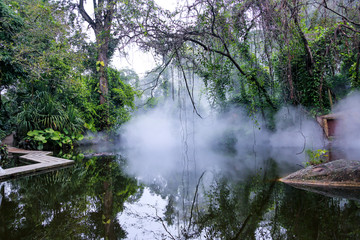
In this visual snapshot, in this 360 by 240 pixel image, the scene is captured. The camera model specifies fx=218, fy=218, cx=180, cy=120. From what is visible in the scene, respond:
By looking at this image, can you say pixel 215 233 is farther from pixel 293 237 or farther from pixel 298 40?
pixel 298 40

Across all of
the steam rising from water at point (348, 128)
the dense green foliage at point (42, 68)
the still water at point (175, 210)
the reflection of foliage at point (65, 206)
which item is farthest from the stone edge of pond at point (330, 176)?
the dense green foliage at point (42, 68)

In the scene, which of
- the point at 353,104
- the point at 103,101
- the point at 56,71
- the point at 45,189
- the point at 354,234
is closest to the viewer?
the point at 354,234

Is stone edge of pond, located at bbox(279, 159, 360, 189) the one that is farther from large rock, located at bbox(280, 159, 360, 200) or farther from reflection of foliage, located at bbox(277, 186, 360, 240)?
reflection of foliage, located at bbox(277, 186, 360, 240)

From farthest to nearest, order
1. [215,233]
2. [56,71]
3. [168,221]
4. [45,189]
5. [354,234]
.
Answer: [56,71], [45,189], [168,221], [215,233], [354,234]

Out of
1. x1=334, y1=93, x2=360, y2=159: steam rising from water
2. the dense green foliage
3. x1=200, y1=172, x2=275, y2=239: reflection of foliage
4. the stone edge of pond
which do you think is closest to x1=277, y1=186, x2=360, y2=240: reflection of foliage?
x1=200, y1=172, x2=275, y2=239: reflection of foliage

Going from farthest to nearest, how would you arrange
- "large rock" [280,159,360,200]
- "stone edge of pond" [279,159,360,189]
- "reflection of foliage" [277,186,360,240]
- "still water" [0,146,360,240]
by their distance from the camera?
"stone edge of pond" [279,159,360,189] → "large rock" [280,159,360,200] → "still water" [0,146,360,240] → "reflection of foliage" [277,186,360,240]

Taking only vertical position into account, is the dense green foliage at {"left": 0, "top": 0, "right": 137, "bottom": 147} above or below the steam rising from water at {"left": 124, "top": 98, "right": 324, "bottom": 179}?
above

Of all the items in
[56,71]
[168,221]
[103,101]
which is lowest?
[168,221]

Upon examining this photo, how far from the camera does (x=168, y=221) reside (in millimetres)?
2041

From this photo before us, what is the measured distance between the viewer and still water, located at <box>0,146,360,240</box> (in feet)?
5.73

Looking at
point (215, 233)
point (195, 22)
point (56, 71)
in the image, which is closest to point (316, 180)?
point (215, 233)

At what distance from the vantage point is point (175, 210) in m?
2.30

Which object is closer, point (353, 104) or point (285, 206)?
point (285, 206)

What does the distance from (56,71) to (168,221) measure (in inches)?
333
